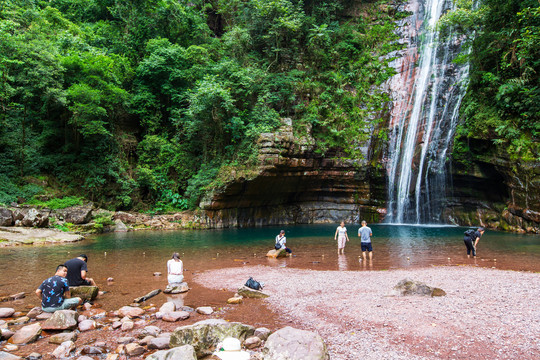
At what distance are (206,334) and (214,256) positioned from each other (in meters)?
9.24

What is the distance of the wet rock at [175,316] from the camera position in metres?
6.66

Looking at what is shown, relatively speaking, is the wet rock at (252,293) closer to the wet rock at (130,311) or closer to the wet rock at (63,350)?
the wet rock at (130,311)

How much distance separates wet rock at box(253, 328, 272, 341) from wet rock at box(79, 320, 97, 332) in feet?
11.0

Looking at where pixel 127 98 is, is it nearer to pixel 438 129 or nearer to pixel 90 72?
pixel 90 72

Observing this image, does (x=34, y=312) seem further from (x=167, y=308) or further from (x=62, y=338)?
(x=167, y=308)

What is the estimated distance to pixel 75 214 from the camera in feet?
75.0

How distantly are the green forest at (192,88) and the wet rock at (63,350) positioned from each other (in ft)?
66.4

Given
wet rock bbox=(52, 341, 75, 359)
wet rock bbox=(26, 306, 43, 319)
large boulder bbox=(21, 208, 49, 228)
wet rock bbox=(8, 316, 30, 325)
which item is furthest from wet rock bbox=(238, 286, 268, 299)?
large boulder bbox=(21, 208, 49, 228)

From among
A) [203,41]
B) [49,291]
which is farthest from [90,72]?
[49,291]

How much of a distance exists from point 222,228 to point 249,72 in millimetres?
13736

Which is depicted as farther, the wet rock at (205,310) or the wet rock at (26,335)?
the wet rock at (205,310)

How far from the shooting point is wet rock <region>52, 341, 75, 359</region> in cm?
517

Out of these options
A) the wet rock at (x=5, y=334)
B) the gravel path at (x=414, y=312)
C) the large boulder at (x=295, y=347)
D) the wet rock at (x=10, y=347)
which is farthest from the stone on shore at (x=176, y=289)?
the large boulder at (x=295, y=347)

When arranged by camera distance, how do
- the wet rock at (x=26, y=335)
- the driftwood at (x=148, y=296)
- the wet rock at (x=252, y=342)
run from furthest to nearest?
1. the driftwood at (x=148, y=296)
2. the wet rock at (x=26, y=335)
3. the wet rock at (x=252, y=342)
